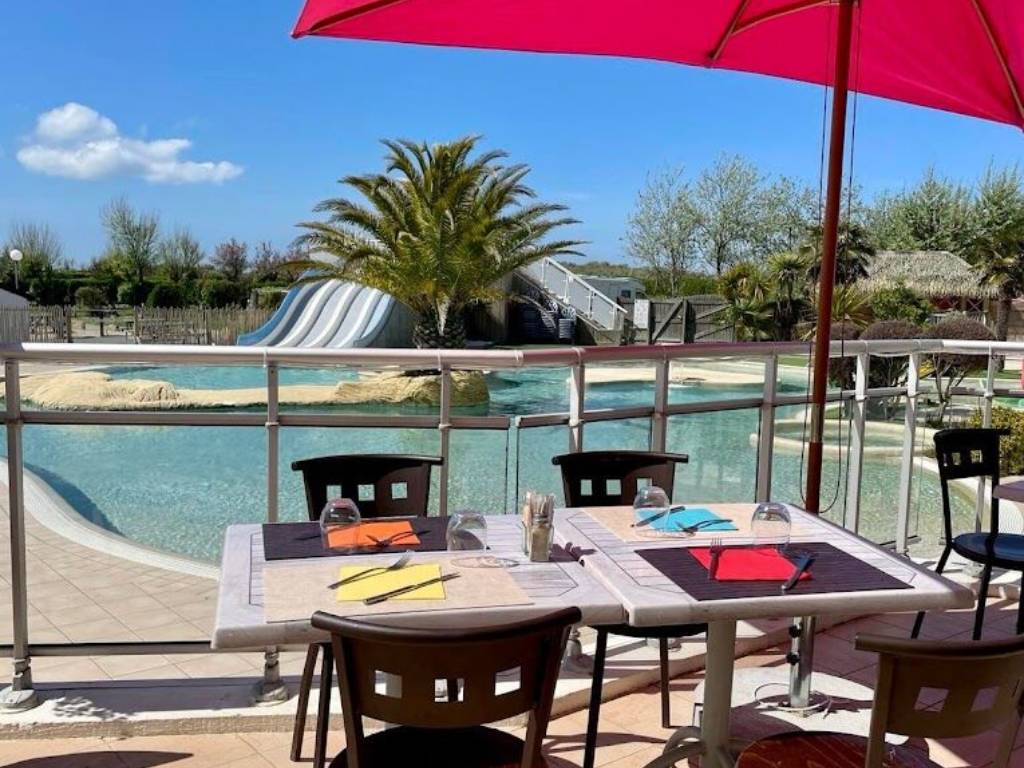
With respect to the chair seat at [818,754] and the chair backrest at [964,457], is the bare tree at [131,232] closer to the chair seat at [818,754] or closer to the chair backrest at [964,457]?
the chair backrest at [964,457]

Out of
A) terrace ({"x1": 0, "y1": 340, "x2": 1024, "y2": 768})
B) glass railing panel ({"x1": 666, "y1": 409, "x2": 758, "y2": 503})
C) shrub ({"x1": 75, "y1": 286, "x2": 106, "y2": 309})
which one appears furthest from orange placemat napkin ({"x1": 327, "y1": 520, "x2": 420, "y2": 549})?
shrub ({"x1": 75, "y1": 286, "x2": 106, "y2": 309})

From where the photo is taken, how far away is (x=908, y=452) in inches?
168

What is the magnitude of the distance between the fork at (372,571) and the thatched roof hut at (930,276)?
86.3 feet

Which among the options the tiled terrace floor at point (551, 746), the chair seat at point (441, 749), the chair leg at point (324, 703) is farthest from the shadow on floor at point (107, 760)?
the chair seat at point (441, 749)

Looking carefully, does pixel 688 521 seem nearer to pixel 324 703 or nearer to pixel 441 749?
pixel 441 749

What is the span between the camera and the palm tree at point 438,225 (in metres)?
15.5

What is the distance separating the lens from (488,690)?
139 centimetres

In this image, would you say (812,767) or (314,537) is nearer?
(812,767)

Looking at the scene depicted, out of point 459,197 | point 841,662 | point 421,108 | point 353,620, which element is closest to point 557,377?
point 841,662

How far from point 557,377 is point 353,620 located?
2.54 meters

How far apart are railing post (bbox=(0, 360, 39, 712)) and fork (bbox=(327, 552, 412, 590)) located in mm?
1465

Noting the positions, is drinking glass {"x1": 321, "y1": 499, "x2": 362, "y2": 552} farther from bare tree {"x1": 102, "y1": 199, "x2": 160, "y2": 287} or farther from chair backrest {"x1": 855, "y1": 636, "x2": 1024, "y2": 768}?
bare tree {"x1": 102, "y1": 199, "x2": 160, "y2": 287}

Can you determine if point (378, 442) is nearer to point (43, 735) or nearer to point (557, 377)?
point (557, 377)

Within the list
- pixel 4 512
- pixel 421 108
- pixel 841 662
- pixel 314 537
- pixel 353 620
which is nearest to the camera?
pixel 353 620
